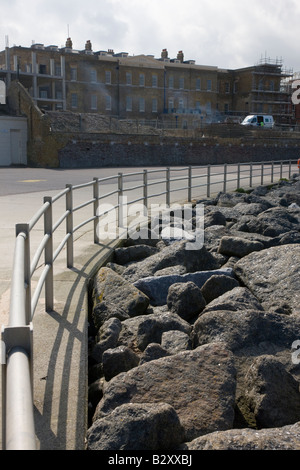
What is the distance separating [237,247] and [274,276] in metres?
1.94

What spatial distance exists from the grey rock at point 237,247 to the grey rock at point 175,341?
384 centimetres

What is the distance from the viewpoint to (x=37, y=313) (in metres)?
4.93

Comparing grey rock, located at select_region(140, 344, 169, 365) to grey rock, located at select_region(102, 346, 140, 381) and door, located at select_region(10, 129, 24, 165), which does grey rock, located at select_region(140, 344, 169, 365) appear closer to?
grey rock, located at select_region(102, 346, 140, 381)

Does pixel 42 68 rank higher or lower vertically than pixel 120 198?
higher

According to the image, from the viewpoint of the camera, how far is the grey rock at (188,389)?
11.0ft

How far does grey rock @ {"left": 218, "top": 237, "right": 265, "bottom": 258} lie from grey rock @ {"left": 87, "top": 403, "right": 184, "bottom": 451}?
5.61 meters

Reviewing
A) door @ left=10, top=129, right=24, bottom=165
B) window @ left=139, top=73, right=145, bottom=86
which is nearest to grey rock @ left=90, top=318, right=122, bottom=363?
door @ left=10, top=129, right=24, bottom=165

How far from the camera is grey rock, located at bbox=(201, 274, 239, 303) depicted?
6.34 m

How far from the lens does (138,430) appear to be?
2.93 m

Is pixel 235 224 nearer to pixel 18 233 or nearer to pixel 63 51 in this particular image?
pixel 18 233

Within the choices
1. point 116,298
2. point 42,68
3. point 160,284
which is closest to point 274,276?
point 160,284

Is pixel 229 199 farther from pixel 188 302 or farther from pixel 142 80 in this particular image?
pixel 142 80
